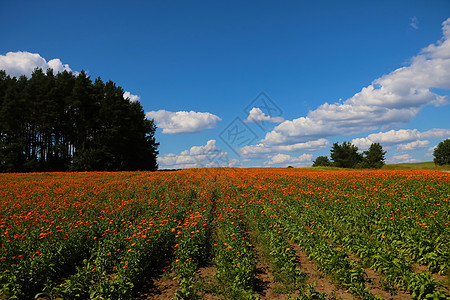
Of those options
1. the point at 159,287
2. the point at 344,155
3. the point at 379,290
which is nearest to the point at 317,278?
the point at 379,290

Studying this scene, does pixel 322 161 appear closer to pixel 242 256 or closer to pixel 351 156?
pixel 351 156

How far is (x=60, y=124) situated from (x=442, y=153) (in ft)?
378

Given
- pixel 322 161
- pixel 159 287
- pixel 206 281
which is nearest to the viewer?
Result: pixel 159 287

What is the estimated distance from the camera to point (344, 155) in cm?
9831

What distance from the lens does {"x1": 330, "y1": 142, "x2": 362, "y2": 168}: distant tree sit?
96750mm

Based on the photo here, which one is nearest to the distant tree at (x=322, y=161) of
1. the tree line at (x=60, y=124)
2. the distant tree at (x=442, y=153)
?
the distant tree at (x=442, y=153)

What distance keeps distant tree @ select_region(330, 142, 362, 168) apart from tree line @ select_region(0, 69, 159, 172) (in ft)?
277

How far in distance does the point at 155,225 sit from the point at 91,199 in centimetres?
848

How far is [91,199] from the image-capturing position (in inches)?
559

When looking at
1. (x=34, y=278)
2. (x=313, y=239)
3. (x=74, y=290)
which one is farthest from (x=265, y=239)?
(x=34, y=278)

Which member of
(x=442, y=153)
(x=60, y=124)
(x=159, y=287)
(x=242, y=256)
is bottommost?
(x=159, y=287)

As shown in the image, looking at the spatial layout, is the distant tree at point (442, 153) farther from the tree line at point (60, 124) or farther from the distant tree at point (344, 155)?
the tree line at point (60, 124)

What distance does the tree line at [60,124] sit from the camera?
3953 centimetres

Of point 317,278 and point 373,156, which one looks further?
point 373,156
